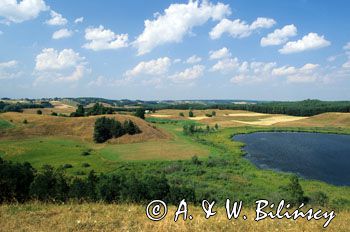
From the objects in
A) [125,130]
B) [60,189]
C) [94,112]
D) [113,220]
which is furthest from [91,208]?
[94,112]

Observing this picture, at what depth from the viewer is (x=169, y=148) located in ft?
217

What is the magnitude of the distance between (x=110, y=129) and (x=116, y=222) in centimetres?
6757

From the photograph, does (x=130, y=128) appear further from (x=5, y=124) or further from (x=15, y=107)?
(x=15, y=107)

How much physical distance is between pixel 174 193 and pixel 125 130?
5715 cm

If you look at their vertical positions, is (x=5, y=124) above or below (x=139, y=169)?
above

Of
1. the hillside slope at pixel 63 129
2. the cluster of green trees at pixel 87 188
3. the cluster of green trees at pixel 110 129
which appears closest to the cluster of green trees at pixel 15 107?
the hillside slope at pixel 63 129

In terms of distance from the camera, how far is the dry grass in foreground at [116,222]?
9219mm

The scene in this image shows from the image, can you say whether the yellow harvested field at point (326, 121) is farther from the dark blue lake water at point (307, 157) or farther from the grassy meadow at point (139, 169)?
the dark blue lake water at point (307, 157)

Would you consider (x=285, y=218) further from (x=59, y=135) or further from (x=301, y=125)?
(x=301, y=125)

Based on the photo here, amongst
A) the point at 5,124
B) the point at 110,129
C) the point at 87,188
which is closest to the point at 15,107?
the point at 5,124

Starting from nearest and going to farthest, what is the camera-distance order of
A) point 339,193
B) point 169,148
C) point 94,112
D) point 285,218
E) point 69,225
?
point 69,225, point 285,218, point 339,193, point 169,148, point 94,112

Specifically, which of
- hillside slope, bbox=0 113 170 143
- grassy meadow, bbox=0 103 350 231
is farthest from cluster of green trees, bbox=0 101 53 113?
hillside slope, bbox=0 113 170 143

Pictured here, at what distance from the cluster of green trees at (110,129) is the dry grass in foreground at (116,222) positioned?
63915mm

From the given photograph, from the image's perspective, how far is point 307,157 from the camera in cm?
5966
